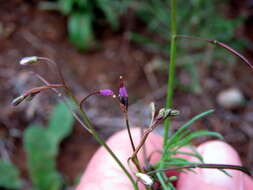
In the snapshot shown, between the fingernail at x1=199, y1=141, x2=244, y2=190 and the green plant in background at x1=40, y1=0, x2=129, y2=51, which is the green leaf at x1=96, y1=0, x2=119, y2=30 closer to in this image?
the green plant in background at x1=40, y1=0, x2=129, y2=51

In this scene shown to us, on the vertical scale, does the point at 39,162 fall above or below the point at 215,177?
below

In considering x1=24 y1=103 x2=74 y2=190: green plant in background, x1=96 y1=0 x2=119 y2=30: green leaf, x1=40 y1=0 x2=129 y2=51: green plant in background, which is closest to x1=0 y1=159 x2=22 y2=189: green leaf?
x1=24 y1=103 x2=74 y2=190: green plant in background

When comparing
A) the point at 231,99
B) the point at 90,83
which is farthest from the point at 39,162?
the point at 231,99

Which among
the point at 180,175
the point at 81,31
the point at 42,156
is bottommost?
the point at 42,156

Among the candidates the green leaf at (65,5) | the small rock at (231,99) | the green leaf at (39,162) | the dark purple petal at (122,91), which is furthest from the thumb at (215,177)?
the green leaf at (65,5)

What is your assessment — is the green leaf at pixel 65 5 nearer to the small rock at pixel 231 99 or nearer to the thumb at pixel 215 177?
the small rock at pixel 231 99

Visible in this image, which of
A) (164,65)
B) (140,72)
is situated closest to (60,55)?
(140,72)

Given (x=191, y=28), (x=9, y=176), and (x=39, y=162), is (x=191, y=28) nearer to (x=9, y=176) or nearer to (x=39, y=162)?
(x=39, y=162)
